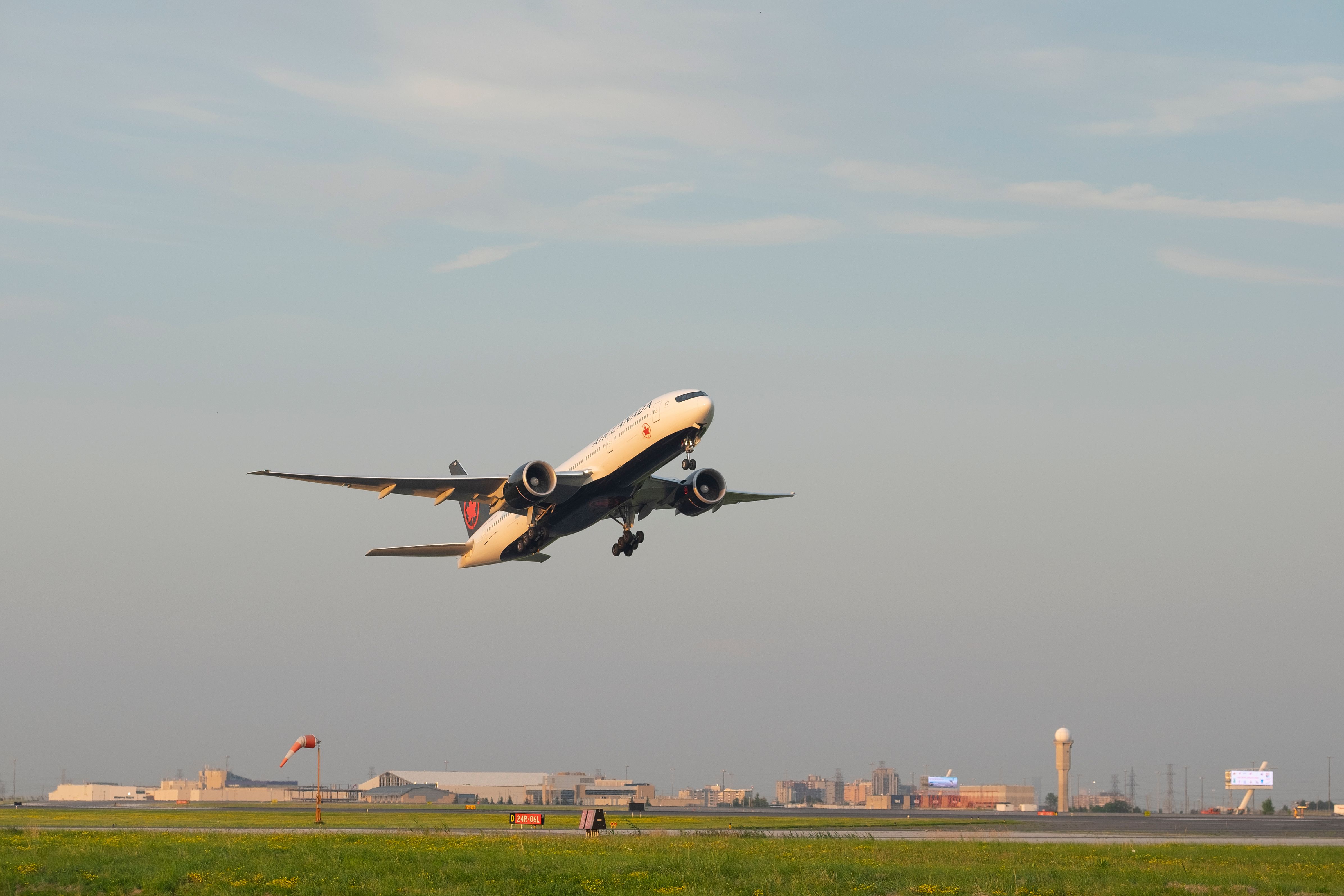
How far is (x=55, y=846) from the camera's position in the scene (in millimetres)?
40500

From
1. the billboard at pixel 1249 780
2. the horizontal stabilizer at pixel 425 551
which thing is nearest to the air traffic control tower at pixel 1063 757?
the billboard at pixel 1249 780

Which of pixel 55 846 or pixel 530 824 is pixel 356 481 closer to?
pixel 530 824

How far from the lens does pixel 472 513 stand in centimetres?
7431

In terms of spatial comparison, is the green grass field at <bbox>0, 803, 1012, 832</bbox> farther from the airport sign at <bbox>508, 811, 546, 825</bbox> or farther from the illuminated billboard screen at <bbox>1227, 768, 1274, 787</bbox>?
the illuminated billboard screen at <bbox>1227, 768, 1274, 787</bbox>

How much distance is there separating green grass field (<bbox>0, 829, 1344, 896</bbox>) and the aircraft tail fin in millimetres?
30756

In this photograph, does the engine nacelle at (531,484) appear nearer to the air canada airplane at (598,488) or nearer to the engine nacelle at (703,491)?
the air canada airplane at (598,488)

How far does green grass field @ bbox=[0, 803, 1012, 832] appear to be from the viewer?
5869cm

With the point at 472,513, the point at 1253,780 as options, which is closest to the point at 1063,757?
the point at 1253,780

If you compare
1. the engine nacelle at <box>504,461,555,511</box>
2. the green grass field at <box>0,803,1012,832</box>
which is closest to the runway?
the green grass field at <box>0,803,1012,832</box>

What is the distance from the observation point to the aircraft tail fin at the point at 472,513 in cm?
7312

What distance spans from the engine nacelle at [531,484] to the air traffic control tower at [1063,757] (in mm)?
114590

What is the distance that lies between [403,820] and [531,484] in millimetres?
24900

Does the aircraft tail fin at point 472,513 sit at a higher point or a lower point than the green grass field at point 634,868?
higher

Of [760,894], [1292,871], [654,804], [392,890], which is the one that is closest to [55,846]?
[392,890]
